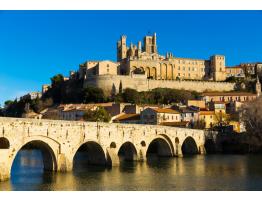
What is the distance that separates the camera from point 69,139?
33.5m

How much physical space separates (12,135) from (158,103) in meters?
70.1

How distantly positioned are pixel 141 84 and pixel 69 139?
7116 cm

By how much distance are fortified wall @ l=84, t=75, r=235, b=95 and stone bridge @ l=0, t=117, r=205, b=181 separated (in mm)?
50666

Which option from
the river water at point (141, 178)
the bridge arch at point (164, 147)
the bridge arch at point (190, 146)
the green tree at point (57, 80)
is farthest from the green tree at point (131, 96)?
the river water at point (141, 178)

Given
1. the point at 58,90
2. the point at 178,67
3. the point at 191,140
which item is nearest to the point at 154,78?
the point at 178,67

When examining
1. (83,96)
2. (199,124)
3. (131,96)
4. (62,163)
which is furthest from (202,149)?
(83,96)

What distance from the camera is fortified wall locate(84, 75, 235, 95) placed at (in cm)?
10150

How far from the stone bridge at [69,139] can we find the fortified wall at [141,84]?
50.7m

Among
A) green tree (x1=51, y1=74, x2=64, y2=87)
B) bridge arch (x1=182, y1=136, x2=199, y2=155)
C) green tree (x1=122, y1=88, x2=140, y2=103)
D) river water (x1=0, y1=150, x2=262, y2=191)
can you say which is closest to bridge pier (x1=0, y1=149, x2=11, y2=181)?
river water (x1=0, y1=150, x2=262, y2=191)

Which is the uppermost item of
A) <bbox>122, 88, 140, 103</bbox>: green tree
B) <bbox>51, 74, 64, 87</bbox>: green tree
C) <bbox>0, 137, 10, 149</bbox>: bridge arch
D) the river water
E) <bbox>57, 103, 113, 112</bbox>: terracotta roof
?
<bbox>51, 74, 64, 87</bbox>: green tree

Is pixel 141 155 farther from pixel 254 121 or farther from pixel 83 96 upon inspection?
pixel 83 96

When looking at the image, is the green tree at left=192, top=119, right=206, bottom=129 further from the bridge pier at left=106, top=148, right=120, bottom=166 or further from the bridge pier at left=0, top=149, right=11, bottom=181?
the bridge pier at left=0, top=149, right=11, bottom=181

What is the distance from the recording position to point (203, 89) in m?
111

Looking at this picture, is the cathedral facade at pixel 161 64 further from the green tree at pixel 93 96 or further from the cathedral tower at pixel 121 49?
the green tree at pixel 93 96
